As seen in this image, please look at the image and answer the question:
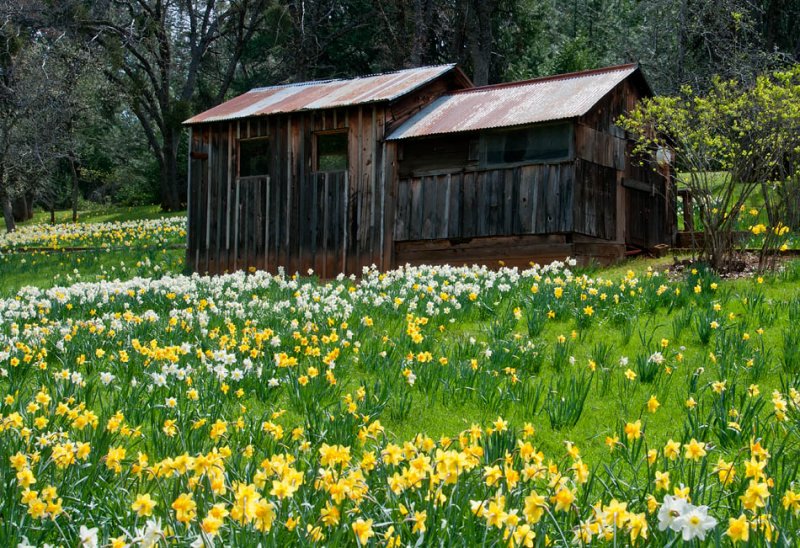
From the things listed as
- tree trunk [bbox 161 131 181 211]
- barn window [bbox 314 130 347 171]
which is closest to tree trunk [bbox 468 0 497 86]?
barn window [bbox 314 130 347 171]

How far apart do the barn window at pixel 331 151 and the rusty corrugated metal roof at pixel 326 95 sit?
0.78 metres

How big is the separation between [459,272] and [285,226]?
27.3 ft

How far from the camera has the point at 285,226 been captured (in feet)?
64.7

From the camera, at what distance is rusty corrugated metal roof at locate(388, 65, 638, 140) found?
17047 mm

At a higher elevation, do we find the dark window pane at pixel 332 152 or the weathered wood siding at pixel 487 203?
the dark window pane at pixel 332 152

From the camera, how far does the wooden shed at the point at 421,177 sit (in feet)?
56.4

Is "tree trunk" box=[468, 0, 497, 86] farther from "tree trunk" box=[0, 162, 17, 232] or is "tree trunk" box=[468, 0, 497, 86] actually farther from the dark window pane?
"tree trunk" box=[0, 162, 17, 232]

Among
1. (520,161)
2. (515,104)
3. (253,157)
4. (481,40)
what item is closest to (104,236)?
(253,157)

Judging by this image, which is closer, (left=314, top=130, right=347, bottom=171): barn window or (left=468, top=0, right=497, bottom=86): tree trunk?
(left=314, top=130, right=347, bottom=171): barn window

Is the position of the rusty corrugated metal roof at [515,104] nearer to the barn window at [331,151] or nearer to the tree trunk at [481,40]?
the barn window at [331,151]

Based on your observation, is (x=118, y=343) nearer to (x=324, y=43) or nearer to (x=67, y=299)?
(x=67, y=299)

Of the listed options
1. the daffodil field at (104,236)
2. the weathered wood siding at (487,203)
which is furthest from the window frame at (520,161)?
the daffodil field at (104,236)

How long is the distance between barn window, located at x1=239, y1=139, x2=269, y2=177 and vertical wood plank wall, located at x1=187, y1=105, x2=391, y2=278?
0.18m

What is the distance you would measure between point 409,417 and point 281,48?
108 feet
